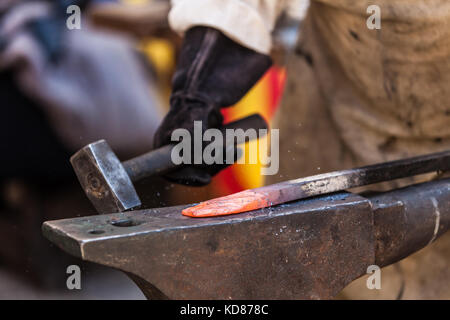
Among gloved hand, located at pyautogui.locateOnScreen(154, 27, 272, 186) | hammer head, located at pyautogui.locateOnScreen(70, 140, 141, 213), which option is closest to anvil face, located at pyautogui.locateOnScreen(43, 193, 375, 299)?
hammer head, located at pyautogui.locateOnScreen(70, 140, 141, 213)

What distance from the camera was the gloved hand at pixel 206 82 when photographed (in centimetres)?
121

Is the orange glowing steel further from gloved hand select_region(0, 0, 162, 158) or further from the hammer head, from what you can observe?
gloved hand select_region(0, 0, 162, 158)

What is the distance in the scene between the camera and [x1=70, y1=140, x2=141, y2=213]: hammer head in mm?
1036

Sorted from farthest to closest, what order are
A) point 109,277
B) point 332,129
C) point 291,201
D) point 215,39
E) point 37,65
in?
point 109,277, point 37,65, point 332,129, point 215,39, point 291,201

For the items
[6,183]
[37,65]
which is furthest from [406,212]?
[6,183]

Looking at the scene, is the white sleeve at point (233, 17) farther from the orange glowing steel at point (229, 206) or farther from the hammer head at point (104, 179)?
the orange glowing steel at point (229, 206)

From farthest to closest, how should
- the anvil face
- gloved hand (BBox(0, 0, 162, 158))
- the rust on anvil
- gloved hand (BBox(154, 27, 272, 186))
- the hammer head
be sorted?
gloved hand (BBox(0, 0, 162, 158)) → gloved hand (BBox(154, 27, 272, 186)) → the hammer head → the rust on anvil → the anvil face

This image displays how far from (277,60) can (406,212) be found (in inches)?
79.1

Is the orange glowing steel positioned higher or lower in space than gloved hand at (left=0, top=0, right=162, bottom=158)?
lower

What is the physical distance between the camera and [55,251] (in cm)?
291

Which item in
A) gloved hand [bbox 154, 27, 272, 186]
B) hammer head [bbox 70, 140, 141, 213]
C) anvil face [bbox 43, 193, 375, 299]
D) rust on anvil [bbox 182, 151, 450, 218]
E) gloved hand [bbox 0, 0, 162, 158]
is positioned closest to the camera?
anvil face [bbox 43, 193, 375, 299]

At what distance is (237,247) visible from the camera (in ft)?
2.74

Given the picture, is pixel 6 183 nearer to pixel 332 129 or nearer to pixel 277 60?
pixel 277 60

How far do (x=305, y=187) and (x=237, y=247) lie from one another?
169 mm
